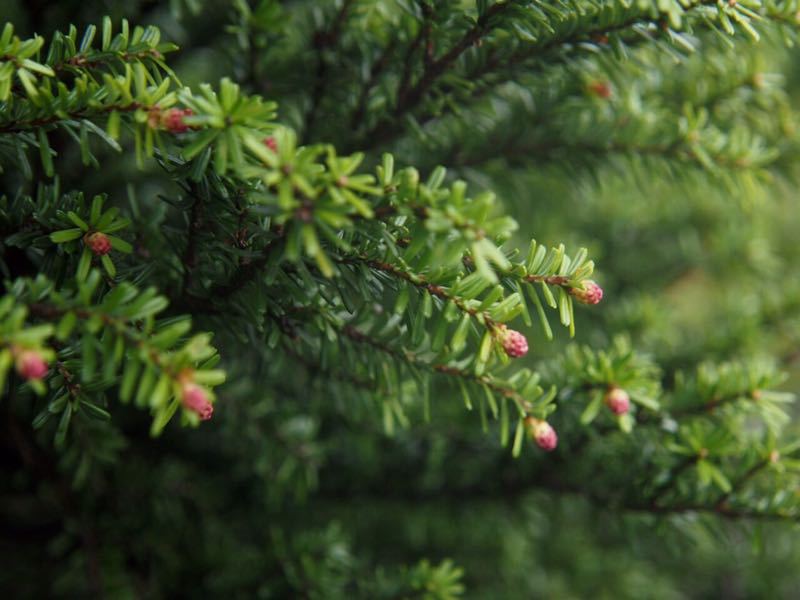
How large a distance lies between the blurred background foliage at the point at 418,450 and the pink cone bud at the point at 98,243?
245 mm

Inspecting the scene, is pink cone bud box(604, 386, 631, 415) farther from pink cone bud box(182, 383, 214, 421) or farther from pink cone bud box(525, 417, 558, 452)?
pink cone bud box(182, 383, 214, 421)

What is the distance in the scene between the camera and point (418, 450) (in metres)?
0.91

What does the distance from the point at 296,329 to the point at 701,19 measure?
0.47 m

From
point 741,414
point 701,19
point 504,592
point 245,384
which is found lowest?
point 504,592

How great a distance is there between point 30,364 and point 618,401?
0.47 metres

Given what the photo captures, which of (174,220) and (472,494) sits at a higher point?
(174,220)

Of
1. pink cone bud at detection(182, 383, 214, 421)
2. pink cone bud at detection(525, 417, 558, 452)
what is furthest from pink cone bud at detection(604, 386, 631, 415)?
pink cone bud at detection(182, 383, 214, 421)

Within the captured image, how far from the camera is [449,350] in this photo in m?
0.57

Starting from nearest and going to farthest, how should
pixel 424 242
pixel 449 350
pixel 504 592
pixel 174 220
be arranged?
pixel 424 242, pixel 449 350, pixel 174 220, pixel 504 592

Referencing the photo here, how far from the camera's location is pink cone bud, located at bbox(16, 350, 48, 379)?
1.17ft

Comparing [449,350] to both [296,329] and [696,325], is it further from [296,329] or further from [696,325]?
[696,325]

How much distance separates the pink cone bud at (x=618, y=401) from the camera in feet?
1.94

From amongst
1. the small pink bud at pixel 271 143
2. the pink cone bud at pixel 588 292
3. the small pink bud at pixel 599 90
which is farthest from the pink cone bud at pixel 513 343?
the small pink bud at pixel 599 90

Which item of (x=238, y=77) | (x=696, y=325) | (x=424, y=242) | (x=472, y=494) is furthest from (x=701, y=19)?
(x=696, y=325)
